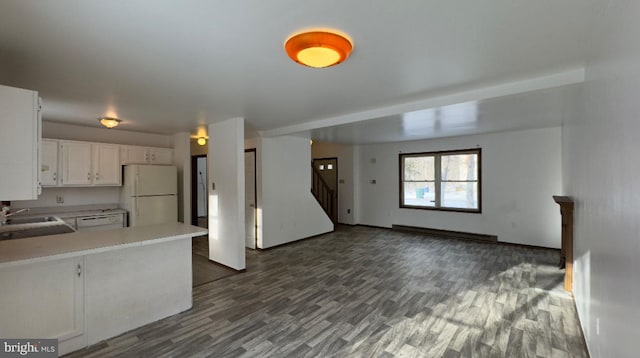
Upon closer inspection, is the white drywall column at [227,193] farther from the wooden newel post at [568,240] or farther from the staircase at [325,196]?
the wooden newel post at [568,240]

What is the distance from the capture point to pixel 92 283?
2533mm

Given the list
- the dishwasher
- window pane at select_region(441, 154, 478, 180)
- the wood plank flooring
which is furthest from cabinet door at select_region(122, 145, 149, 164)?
window pane at select_region(441, 154, 478, 180)

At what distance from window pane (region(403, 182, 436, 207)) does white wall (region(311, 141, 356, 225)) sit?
161 cm

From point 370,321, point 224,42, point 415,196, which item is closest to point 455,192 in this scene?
point 415,196

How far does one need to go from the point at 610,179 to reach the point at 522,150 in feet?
15.8

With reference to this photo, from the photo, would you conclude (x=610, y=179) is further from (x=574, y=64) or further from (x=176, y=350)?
(x=176, y=350)

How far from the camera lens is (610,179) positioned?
5.36 feet

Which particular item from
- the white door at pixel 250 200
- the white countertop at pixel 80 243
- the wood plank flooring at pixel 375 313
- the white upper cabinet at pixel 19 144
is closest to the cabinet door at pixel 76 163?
the white countertop at pixel 80 243

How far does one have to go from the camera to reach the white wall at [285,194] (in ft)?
18.8

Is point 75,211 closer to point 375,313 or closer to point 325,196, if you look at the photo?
point 375,313

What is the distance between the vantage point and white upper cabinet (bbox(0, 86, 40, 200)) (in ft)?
5.98

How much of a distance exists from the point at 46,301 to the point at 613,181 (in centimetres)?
410

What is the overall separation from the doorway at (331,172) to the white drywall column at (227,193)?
173 inches

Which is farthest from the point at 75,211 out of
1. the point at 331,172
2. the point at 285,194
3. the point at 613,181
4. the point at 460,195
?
the point at 460,195
